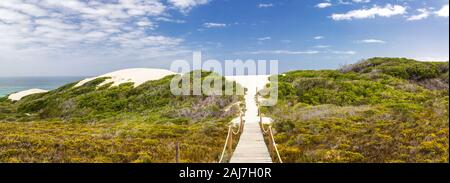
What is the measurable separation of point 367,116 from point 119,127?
16.4m

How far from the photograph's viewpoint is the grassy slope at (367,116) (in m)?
15.1

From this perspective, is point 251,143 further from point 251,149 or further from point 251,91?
point 251,91

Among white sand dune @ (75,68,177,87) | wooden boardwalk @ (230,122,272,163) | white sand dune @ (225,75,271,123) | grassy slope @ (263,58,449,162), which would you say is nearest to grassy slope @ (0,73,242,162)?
wooden boardwalk @ (230,122,272,163)

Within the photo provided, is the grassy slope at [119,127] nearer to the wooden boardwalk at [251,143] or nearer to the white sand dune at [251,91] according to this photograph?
the wooden boardwalk at [251,143]

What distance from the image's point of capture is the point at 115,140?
20.8 meters

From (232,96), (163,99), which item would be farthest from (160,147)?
(163,99)

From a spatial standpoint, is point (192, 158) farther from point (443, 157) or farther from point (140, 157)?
point (443, 157)

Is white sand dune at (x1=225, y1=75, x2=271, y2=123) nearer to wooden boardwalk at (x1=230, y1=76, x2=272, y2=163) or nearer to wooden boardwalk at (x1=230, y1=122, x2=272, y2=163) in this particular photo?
wooden boardwalk at (x1=230, y1=76, x2=272, y2=163)

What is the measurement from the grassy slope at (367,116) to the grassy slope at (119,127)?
3965 millimetres

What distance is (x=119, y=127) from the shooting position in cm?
2780

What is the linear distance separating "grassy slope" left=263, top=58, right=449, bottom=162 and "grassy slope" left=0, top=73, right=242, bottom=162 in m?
3.97

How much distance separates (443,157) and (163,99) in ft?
100

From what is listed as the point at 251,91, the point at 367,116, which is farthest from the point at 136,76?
the point at 367,116
